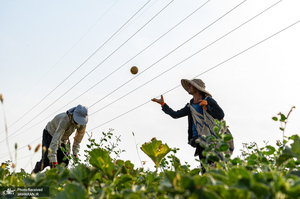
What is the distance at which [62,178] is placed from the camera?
39.8 inches

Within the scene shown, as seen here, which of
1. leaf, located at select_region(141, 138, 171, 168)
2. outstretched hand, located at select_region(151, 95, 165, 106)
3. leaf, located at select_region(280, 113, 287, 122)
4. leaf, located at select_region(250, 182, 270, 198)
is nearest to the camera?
leaf, located at select_region(250, 182, 270, 198)

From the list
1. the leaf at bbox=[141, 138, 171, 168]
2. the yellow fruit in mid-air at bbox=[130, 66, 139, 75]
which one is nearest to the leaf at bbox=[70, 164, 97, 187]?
the leaf at bbox=[141, 138, 171, 168]

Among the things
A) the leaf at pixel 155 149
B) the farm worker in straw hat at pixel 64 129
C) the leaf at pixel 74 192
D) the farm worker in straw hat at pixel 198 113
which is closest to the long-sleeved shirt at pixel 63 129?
the farm worker in straw hat at pixel 64 129

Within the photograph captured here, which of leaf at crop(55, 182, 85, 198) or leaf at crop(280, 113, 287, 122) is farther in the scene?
leaf at crop(280, 113, 287, 122)

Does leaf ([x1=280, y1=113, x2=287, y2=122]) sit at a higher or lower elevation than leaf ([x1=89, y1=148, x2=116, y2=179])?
higher

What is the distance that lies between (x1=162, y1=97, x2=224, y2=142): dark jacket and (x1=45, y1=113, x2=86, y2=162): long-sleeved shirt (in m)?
1.68

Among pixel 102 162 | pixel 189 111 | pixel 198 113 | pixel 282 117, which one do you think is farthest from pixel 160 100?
pixel 102 162

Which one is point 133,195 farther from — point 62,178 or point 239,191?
point 62,178

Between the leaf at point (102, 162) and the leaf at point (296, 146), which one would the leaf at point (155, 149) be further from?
the leaf at point (296, 146)

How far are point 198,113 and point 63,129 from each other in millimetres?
2337

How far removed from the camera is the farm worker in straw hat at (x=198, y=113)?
4086 mm

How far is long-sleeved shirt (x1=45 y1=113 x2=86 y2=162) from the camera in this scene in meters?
5.31

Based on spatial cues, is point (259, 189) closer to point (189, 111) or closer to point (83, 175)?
point (83, 175)

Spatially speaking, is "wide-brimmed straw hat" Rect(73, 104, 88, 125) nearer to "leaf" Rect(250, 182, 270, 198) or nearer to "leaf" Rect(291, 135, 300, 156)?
"leaf" Rect(291, 135, 300, 156)
